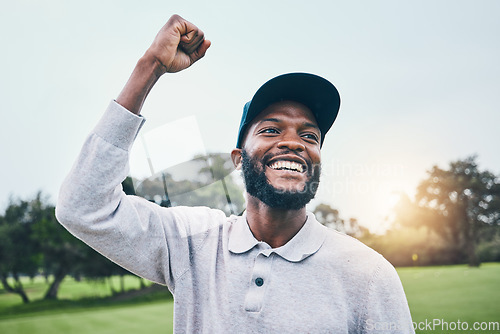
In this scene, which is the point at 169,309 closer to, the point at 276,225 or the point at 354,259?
the point at 276,225

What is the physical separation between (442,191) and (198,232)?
5038 centimetres

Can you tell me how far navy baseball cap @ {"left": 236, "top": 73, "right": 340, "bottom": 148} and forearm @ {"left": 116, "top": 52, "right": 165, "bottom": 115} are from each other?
2.41 feet

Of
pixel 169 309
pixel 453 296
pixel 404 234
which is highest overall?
pixel 404 234

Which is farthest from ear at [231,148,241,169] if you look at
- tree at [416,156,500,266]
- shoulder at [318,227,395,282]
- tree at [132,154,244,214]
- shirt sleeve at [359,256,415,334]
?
tree at [416,156,500,266]

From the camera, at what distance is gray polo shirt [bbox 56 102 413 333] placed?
65.0 inches

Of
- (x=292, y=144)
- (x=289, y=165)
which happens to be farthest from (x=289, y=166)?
(x=292, y=144)

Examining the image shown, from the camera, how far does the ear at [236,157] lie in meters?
2.66

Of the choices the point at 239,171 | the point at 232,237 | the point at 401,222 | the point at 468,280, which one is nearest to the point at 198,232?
the point at 232,237

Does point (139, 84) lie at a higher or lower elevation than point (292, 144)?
higher

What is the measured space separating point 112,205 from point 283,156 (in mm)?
969

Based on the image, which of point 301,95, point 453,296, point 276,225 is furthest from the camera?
point 453,296

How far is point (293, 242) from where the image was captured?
2.12 metres

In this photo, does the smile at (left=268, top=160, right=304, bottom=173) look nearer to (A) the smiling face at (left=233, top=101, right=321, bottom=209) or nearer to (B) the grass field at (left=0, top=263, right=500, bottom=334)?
(A) the smiling face at (left=233, top=101, right=321, bottom=209)

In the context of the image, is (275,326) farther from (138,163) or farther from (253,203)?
(138,163)
